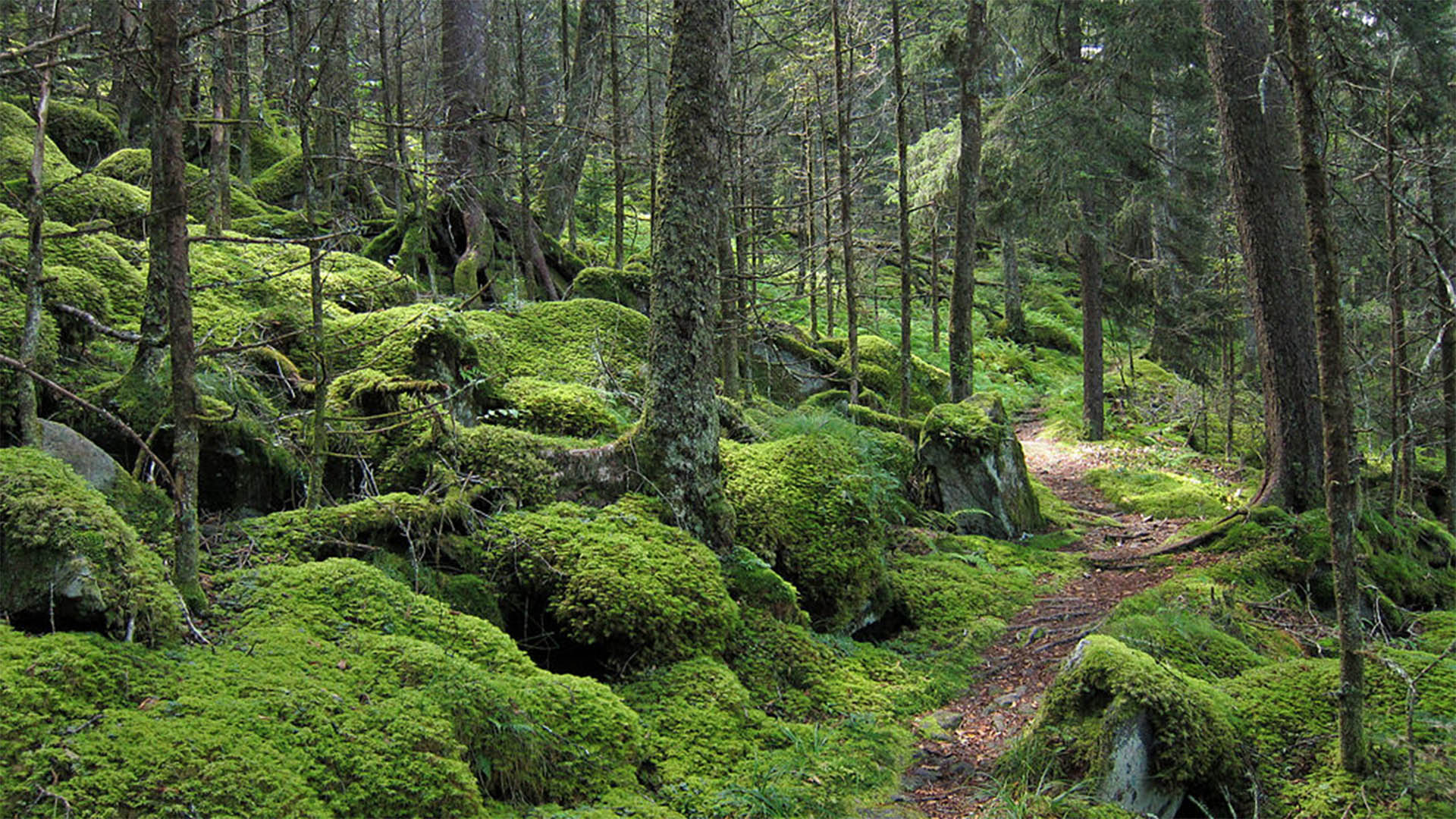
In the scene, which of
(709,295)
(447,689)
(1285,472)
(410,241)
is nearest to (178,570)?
(447,689)

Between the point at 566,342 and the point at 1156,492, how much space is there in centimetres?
901

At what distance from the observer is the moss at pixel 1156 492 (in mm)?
11664

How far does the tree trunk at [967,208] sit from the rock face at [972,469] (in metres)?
2.98

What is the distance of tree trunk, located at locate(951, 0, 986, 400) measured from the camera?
13000 millimetres

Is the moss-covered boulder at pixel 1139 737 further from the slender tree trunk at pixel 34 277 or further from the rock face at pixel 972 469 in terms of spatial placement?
the rock face at pixel 972 469

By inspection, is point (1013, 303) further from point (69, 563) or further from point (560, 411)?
point (69, 563)

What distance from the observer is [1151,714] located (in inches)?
175

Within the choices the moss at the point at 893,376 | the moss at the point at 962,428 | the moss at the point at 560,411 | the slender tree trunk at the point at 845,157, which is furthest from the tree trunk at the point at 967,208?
the moss at the point at 560,411

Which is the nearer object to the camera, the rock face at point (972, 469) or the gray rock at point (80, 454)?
the gray rock at point (80, 454)

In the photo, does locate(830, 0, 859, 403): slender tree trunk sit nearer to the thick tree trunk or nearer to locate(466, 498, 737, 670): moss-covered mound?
the thick tree trunk

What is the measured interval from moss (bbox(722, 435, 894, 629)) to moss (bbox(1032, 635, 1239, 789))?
2.19m

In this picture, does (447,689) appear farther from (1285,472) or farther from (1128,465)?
(1128,465)

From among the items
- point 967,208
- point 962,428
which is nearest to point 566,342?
point 962,428

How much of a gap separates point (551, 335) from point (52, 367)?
435cm
